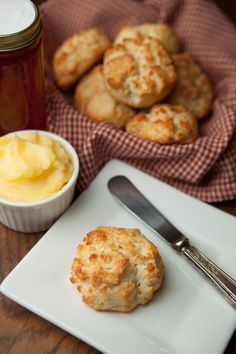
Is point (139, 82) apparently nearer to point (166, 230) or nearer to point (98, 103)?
point (98, 103)

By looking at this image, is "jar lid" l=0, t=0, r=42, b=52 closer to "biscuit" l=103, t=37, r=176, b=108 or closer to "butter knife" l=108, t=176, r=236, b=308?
"biscuit" l=103, t=37, r=176, b=108

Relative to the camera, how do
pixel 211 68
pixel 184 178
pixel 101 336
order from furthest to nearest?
pixel 211 68 → pixel 184 178 → pixel 101 336

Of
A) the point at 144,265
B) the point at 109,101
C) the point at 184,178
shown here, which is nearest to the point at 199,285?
the point at 144,265

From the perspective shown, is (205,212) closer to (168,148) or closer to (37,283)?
(168,148)

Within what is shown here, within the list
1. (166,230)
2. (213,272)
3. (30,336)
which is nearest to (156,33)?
(166,230)

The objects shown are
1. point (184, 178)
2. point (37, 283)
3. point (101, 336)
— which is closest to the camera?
point (101, 336)

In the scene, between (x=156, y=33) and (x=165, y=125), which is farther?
(x=156, y=33)

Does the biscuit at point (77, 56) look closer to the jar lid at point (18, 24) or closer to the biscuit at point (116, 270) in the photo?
the jar lid at point (18, 24)
